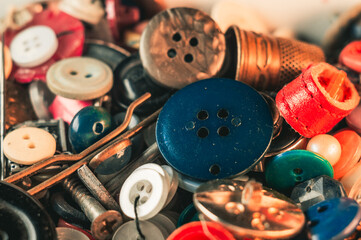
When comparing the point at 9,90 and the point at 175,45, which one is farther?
the point at 9,90


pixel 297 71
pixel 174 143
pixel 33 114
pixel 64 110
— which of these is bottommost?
pixel 33 114

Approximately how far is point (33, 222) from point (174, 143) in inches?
20.2

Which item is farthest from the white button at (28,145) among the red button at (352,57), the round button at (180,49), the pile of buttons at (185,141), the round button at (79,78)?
the red button at (352,57)

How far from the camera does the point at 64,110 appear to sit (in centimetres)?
169

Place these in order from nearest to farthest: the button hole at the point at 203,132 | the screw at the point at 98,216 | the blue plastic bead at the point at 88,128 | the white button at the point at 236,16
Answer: the screw at the point at 98,216
the button hole at the point at 203,132
the blue plastic bead at the point at 88,128
the white button at the point at 236,16

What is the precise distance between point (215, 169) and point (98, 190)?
1.36ft

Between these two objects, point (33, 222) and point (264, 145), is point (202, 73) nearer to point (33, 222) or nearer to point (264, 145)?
point (264, 145)

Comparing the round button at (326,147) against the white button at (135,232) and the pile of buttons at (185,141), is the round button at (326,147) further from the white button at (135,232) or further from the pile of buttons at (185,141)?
the white button at (135,232)

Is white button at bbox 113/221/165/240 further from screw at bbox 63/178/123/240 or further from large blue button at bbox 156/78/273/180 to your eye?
large blue button at bbox 156/78/273/180

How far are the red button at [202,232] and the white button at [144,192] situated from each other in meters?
0.13

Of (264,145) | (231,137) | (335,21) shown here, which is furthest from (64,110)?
(335,21)

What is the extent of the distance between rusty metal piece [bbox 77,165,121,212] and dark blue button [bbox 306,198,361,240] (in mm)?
648

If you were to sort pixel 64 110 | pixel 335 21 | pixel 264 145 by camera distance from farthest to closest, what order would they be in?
1. pixel 335 21
2. pixel 64 110
3. pixel 264 145

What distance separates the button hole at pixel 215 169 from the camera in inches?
49.1
